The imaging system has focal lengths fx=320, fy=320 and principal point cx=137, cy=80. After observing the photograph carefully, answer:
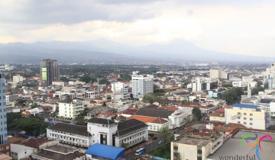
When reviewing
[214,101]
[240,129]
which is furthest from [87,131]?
[214,101]

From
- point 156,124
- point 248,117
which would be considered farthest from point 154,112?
point 248,117

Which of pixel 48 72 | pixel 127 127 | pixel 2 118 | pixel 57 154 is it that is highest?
pixel 48 72

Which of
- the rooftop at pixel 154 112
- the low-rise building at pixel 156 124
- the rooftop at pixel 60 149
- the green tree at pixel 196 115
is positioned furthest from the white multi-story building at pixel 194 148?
the green tree at pixel 196 115

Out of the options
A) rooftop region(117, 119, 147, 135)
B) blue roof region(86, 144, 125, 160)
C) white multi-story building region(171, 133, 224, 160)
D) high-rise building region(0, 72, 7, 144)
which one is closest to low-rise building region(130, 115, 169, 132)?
rooftop region(117, 119, 147, 135)

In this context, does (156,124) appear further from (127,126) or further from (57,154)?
(57,154)

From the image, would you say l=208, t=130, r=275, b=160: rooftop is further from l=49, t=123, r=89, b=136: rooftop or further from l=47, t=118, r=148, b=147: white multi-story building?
l=49, t=123, r=89, b=136: rooftop

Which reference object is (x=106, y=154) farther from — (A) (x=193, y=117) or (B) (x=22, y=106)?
(B) (x=22, y=106)
